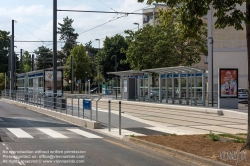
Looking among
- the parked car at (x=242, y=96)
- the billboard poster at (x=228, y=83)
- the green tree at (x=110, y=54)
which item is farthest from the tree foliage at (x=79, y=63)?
the billboard poster at (x=228, y=83)

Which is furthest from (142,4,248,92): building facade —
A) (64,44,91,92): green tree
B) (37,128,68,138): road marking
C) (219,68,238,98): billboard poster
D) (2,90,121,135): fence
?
(64,44,91,92): green tree

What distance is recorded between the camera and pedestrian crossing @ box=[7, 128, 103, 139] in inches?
622

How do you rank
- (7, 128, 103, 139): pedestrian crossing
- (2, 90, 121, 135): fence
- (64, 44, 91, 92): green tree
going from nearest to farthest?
(7, 128, 103, 139): pedestrian crossing
(2, 90, 121, 135): fence
(64, 44, 91, 92): green tree

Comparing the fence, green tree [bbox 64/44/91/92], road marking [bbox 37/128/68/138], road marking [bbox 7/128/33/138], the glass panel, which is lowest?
road marking [bbox 37/128/68/138]

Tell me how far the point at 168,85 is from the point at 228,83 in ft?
30.6

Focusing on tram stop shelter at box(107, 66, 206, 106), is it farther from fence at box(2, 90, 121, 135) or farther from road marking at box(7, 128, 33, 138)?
road marking at box(7, 128, 33, 138)

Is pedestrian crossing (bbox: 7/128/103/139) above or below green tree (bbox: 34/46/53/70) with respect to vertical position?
below

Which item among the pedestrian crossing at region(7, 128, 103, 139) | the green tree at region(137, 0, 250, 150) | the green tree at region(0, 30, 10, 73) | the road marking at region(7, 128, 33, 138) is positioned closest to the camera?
the green tree at region(137, 0, 250, 150)

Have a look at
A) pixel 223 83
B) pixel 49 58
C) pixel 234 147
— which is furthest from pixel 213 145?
pixel 49 58

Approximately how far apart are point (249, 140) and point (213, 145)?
1535 millimetres

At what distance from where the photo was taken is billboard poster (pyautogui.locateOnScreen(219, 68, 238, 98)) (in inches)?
1139

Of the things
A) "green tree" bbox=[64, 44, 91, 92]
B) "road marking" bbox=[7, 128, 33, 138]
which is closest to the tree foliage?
"green tree" bbox=[64, 44, 91, 92]

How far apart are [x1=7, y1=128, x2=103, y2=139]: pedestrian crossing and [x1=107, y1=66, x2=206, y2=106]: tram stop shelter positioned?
597 inches

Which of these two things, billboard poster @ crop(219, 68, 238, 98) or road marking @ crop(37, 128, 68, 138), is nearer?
road marking @ crop(37, 128, 68, 138)
